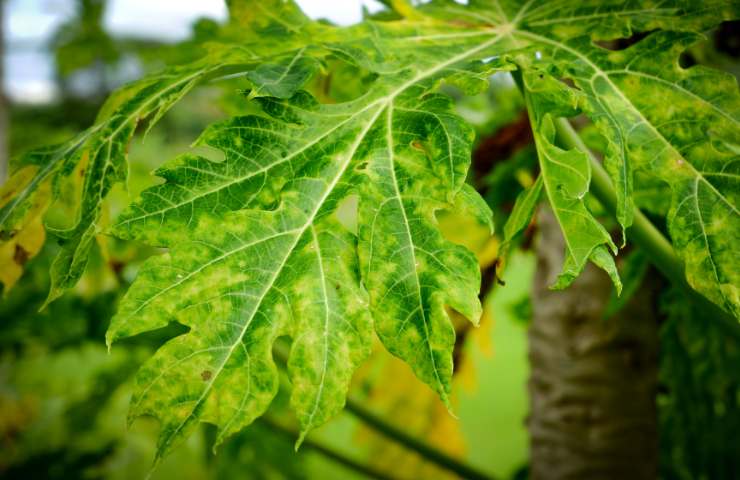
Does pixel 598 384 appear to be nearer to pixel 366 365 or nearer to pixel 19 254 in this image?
pixel 366 365

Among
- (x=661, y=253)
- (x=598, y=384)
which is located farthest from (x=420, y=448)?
(x=661, y=253)

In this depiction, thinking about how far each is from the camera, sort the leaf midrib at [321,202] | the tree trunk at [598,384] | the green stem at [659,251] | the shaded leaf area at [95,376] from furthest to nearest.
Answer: the shaded leaf area at [95,376], the tree trunk at [598,384], the green stem at [659,251], the leaf midrib at [321,202]

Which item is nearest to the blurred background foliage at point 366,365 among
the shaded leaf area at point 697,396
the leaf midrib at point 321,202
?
the shaded leaf area at point 697,396

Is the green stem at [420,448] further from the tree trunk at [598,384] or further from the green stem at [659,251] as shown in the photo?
the green stem at [659,251]

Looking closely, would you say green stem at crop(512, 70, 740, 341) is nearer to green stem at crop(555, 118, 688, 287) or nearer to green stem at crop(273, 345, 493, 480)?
green stem at crop(555, 118, 688, 287)

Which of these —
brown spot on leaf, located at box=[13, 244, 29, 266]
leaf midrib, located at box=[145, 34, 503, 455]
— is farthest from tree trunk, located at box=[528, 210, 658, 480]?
brown spot on leaf, located at box=[13, 244, 29, 266]

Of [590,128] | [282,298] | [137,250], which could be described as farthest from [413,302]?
[137,250]
